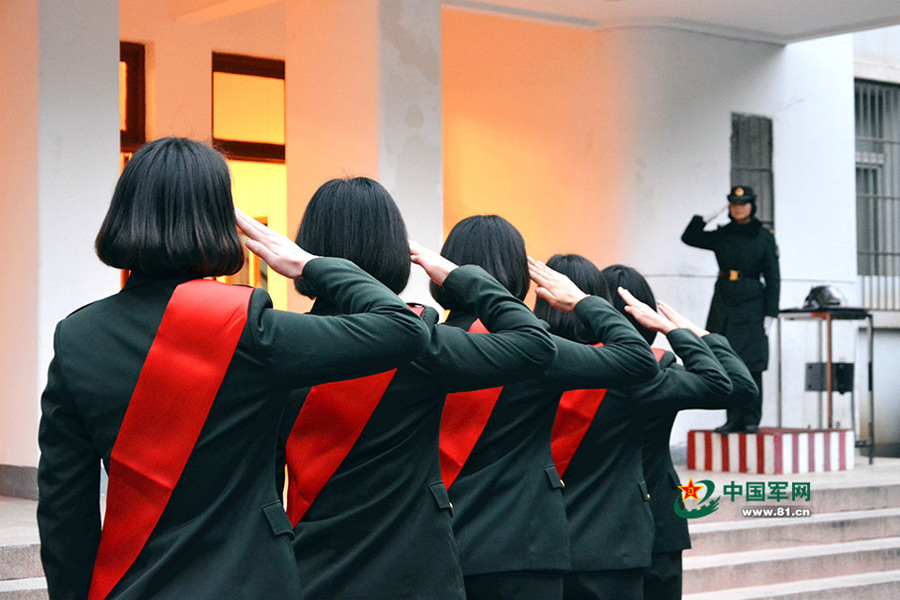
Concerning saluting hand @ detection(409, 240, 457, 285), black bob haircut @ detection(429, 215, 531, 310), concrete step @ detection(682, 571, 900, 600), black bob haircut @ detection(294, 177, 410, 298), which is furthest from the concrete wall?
black bob haircut @ detection(294, 177, 410, 298)

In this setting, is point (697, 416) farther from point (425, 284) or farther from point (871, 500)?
point (425, 284)

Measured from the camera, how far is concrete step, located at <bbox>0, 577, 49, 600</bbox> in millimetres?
4594

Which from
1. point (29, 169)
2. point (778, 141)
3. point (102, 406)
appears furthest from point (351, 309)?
point (778, 141)

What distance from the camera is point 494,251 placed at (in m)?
3.04

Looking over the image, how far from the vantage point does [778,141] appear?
1037cm

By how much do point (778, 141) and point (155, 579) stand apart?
29.9 ft

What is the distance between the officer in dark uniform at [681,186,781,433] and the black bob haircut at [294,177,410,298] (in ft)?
22.4

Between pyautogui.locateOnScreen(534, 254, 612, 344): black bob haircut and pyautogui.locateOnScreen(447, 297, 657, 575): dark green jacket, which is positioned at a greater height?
pyautogui.locateOnScreen(534, 254, 612, 344): black bob haircut

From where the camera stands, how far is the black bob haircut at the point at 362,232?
2.50 metres

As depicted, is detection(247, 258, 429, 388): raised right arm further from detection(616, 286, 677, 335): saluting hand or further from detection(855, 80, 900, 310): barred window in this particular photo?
detection(855, 80, 900, 310): barred window

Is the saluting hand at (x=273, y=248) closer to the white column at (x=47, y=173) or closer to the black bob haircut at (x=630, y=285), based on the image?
the black bob haircut at (x=630, y=285)

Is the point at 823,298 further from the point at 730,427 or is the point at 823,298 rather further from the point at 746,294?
the point at 730,427

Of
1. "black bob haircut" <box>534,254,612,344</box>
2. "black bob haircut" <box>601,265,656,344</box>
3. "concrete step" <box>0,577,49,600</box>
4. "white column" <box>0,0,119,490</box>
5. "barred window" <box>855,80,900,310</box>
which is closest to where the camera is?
"black bob haircut" <box>534,254,612,344</box>

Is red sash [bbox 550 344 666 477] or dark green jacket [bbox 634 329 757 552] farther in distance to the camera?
dark green jacket [bbox 634 329 757 552]
